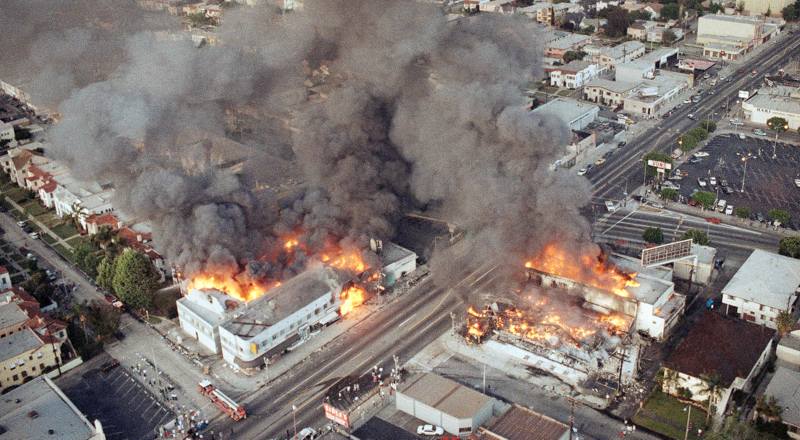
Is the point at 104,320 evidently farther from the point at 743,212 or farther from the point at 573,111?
the point at 573,111

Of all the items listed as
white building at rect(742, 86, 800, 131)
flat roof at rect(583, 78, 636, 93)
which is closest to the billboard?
white building at rect(742, 86, 800, 131)

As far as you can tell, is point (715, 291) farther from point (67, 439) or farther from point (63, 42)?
point (63, 42)

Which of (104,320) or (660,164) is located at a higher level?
(660,164)

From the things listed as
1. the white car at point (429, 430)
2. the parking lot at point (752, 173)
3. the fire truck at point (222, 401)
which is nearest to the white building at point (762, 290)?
the parking lot at point (752, 173)

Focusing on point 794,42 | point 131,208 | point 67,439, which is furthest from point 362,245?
point 794,42

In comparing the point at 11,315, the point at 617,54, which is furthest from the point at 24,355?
the point at 617,54

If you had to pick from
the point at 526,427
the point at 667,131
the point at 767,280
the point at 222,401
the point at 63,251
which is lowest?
the point at 222,401
